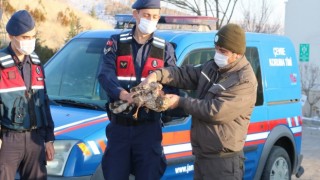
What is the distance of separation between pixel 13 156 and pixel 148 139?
0.94 m

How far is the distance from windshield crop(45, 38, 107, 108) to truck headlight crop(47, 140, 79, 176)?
2.09ft

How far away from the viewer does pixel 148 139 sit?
3951 mm

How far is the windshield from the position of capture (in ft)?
16.4

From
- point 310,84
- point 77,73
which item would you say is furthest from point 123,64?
point 310,84

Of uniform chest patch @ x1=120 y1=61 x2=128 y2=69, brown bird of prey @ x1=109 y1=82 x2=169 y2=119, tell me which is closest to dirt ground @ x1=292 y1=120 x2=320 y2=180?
uniform chest patch @ x1=120 y1=61 x2=128 y2=69

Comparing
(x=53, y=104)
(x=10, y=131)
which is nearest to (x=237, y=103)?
(x=10, y=131)

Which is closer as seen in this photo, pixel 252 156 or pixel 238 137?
pixel 238 137

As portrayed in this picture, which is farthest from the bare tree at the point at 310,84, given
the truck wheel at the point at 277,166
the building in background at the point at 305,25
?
the truck wheel at the point at 277,166

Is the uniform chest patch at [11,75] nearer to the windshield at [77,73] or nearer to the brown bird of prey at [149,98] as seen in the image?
the brown bird of prey at [149,98]

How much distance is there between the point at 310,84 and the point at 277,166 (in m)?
11.8

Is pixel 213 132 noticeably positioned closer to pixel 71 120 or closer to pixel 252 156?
pixel 71 120

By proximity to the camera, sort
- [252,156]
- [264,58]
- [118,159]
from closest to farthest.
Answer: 1. [118,159]
2. [252,156]
3. [264,58]

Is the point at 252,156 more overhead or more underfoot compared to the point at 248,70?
more underfoot

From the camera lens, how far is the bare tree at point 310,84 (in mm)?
16858
